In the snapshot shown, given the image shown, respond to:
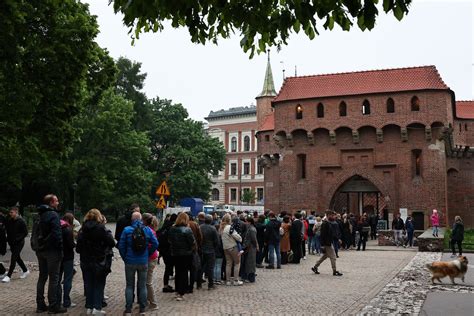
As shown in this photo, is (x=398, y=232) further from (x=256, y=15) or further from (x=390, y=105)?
(x=256, y=15)

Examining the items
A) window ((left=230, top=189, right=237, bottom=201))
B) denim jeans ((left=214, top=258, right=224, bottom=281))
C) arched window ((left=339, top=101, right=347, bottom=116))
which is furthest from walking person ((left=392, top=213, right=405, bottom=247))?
window ((left=230, top=189, right=237, bottom=201))

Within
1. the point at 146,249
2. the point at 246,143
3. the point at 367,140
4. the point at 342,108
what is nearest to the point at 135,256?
the point at 146,249

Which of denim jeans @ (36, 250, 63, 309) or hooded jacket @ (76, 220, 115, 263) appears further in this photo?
denim jeans @ (36, 250, 63, 309)

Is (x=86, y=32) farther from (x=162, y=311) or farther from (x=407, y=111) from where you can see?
(x=407, y=111)

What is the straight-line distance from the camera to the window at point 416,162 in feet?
114

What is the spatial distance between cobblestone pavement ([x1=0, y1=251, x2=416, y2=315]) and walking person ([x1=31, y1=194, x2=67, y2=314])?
358 millimetres

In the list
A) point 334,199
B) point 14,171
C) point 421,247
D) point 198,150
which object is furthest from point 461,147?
point 14,171

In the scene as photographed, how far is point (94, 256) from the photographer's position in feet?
28.9

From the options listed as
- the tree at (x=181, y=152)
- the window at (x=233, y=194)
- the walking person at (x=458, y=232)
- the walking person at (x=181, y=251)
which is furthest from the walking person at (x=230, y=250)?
the window at (x=233, y=194)

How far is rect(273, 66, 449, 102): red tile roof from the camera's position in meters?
34.6

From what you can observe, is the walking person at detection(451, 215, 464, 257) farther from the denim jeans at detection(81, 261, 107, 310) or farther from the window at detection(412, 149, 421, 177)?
the window at detection(412, 149, 421, 177)

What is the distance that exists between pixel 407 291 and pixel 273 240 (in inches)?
203

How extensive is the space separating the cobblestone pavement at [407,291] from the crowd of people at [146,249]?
2.09 m

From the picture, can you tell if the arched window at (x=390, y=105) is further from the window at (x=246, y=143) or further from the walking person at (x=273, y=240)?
the window at (x=246, y=143)
